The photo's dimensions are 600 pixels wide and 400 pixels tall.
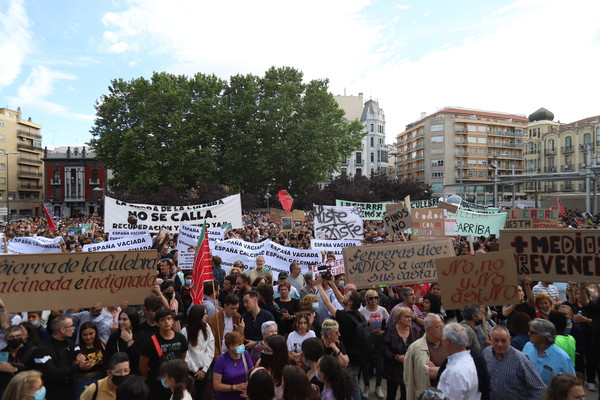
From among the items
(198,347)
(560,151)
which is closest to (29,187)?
(560,151)

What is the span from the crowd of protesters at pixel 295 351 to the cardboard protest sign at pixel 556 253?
34 centimetres

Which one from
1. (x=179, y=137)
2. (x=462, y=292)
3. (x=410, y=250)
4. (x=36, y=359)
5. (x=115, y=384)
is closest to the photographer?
(x=115, y=384)

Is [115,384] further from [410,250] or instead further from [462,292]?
[410,250]

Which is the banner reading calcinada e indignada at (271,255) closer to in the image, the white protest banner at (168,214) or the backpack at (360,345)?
the white protest banner at (168,214)

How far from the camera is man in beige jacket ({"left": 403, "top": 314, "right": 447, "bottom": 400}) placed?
4656 mm

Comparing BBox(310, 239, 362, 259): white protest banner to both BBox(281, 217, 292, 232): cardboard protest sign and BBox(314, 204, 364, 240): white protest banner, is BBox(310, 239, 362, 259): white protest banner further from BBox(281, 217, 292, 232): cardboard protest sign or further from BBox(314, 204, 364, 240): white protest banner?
BBox(281, 217, 292, 232): cardboard protest sign

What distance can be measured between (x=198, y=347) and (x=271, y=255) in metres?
4.73

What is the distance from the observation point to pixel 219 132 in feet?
136

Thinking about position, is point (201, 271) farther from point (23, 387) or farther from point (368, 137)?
point (368, 137)

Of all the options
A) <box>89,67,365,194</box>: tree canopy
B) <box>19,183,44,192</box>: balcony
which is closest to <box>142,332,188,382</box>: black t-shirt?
<box>89,67,365,194</box>: tree canopy

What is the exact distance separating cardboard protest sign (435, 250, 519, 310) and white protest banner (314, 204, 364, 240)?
7398 mm

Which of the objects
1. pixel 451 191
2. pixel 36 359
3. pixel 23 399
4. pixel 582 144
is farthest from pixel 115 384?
pixel 451 191

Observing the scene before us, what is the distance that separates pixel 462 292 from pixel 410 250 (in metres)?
1.46

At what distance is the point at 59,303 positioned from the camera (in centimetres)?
608
